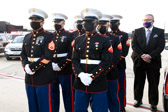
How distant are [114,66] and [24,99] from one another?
8.37ft

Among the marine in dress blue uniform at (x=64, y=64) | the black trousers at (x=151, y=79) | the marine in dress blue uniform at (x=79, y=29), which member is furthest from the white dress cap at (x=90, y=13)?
the black trousers at (x=151, y=79)

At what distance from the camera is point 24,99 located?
14.0 feet

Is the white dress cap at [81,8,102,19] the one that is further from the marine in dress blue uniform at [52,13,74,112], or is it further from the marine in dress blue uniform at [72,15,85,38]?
→ the marine in dress blue uniform at [72,15,85,38]

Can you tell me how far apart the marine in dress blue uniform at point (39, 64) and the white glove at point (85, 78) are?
1.97ft

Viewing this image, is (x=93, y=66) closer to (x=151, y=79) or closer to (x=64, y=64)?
(x=64, y=64)

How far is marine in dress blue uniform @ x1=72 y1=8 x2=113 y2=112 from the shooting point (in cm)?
228

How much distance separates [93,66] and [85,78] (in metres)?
0.22

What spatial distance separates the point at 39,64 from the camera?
8.18 feet

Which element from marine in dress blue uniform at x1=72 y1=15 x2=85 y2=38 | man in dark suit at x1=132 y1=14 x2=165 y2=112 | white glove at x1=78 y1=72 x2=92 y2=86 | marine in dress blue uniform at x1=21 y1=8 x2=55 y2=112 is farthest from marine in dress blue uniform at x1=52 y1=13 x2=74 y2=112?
man in dark suit at x1=132 y1=14 x2=165 y2=112

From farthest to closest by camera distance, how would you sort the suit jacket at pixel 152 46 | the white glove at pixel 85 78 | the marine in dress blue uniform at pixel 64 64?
the suit jacket at pixel 152 46 → the marine in dress blue uniform at pixel 64 64 → the white glove at pixel 85 78

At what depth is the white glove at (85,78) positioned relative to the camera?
7.26 feet

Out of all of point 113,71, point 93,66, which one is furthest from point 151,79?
point 93,66

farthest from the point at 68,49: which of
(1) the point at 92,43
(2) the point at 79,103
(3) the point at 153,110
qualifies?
(3) the point at 153,110

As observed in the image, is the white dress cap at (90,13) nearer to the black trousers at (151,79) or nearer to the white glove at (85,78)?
the white glove at (85,78)
